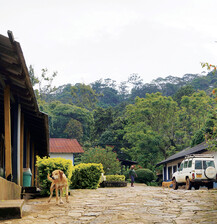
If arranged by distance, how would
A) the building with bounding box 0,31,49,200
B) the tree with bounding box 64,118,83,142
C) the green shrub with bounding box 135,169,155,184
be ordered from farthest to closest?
1. the tree with bounding box 64,118,83,142
2. the green shrub with bounding box 135,169,155,184
3. the building with bounding box 0,31,49,200

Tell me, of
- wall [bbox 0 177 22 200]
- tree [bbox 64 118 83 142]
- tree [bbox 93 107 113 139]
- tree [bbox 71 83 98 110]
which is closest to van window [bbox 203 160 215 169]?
wall [bbox 0 177 22 200]

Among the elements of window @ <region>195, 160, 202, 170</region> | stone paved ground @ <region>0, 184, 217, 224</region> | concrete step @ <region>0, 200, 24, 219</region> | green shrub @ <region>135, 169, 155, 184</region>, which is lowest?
green shrub @ <region>135, 169, 155, 184</region>

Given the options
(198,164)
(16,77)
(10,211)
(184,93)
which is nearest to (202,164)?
(198,164)

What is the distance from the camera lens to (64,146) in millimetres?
43219

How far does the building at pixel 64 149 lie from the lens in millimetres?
41719

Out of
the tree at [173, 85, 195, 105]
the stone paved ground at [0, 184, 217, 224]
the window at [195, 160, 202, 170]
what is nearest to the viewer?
the stone paved ground at [0, 184, 217, 224]

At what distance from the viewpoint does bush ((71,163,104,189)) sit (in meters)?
18.4

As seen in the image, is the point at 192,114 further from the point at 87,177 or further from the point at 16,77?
the point at 16,77

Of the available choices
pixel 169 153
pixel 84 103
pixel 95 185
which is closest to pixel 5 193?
pixel 95 185

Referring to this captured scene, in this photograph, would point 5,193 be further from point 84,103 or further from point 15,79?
point 84,103

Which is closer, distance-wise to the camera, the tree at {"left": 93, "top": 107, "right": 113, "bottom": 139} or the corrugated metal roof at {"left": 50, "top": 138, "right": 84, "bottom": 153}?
the corrugated metal roof at {"left": 50, "top": 138, "right": 84, "bottom": 153}

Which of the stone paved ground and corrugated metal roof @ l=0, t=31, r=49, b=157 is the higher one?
corrugated metal roof @ l=0, t=31, r=49, b=157

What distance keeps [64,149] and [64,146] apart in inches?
36.2

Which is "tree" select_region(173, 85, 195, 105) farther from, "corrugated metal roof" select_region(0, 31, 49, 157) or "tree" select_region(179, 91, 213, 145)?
"corrugated metal roof" select_region(0, 31, 49, 157)
